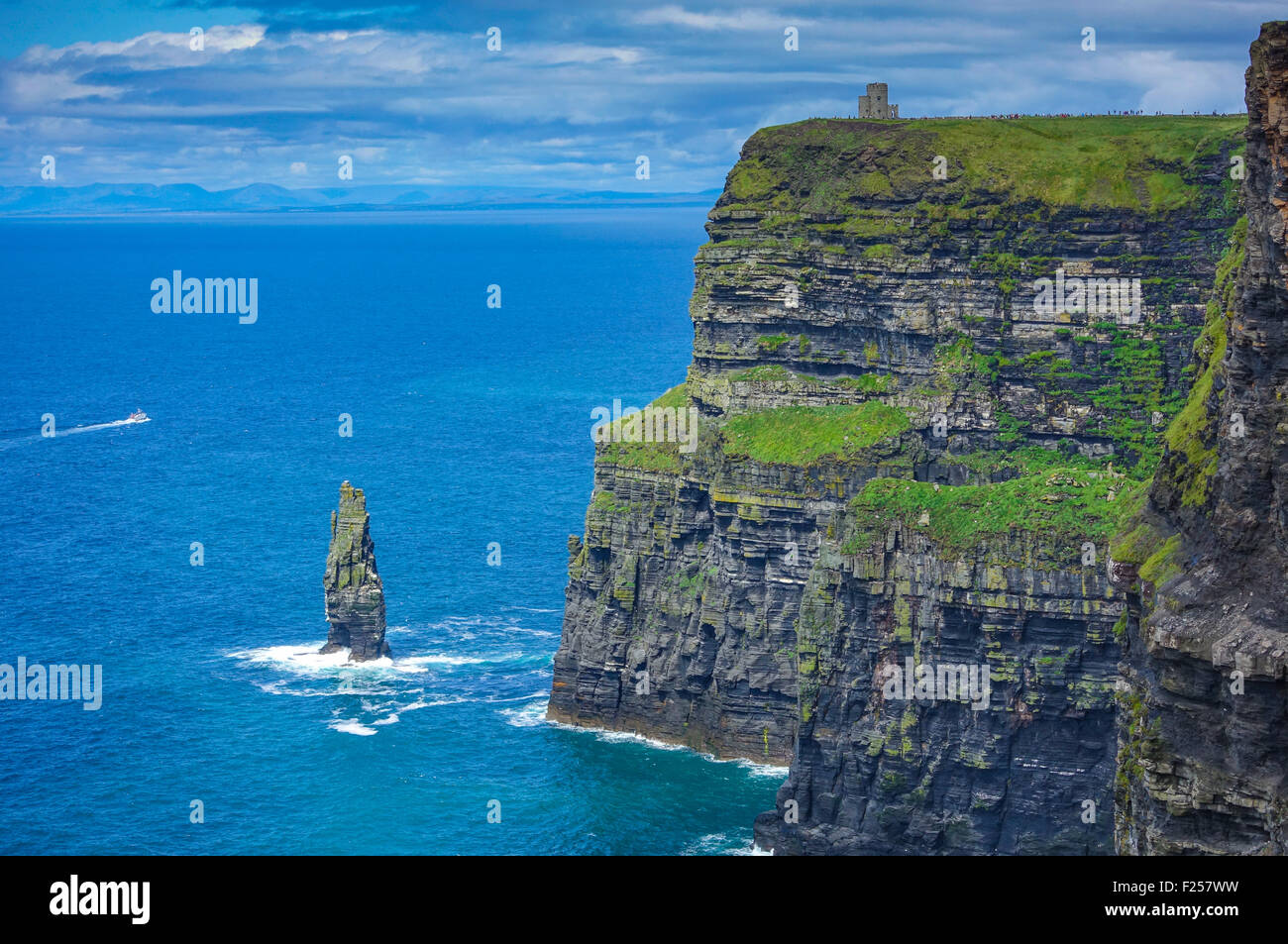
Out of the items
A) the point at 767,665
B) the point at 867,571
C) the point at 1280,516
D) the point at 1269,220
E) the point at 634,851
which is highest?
the point at 1269,220

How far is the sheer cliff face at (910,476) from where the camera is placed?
108 metres

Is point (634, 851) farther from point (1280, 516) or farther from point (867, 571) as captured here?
point (1280, 516)

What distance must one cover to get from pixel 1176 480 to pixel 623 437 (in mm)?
75771

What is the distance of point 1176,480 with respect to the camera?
6781cm

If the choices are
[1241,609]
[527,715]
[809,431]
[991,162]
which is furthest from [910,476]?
[1241,609]

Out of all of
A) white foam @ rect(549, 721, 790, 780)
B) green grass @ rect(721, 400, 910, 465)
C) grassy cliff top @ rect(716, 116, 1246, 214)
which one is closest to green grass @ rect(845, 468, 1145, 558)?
green grass @ rect(721, 400, 910, 465)

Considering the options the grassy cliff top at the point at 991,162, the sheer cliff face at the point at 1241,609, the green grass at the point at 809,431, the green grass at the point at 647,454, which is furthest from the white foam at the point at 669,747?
the sheer cliff face at the point at 1241,609

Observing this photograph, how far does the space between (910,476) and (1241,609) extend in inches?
2581

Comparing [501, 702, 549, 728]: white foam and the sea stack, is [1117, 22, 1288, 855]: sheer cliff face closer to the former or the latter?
[501, 702, 549, 728]: white foam

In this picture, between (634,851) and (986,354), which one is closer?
(634,851)

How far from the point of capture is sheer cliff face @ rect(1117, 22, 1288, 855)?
57.2 metres

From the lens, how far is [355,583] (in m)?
148
